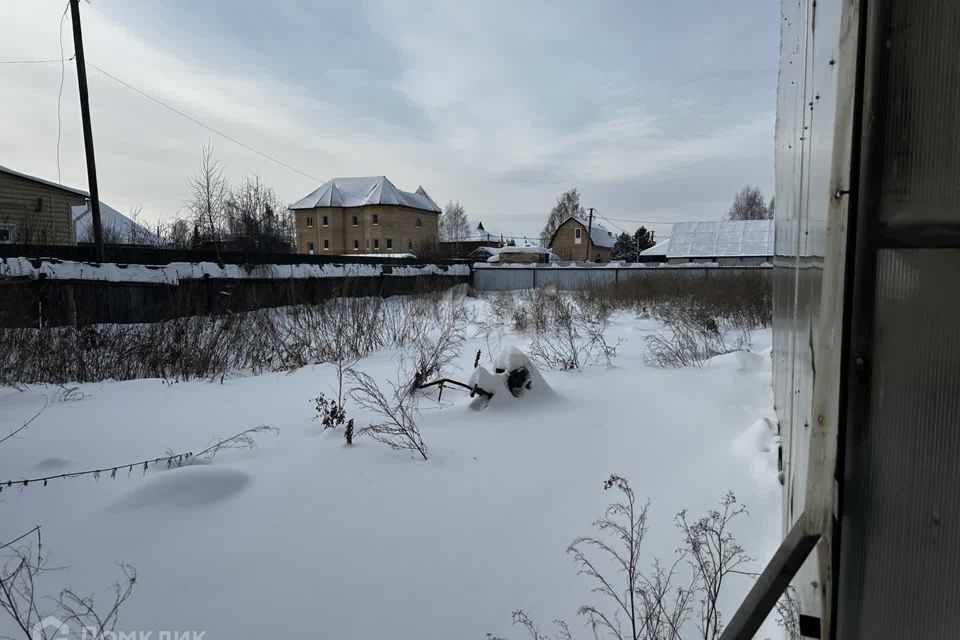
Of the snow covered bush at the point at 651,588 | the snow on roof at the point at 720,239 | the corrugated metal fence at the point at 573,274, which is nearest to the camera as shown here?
the snow covered bush at the point at 651,588

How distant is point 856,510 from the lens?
87 centimetres

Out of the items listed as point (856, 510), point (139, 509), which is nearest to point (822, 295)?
point (856, 510)

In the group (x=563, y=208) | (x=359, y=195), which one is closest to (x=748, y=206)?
(x=563, y=208)

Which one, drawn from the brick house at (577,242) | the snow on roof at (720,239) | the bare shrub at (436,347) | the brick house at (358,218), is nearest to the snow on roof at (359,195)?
the brick house at (358,218)

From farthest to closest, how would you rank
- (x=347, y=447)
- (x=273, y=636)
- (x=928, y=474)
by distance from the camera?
(x=347, y=447)
(x=273, y=636)
(x=928, y=474)

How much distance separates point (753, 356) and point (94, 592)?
21.9 ft

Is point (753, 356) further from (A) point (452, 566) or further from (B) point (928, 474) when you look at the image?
(B) point (928, 474)

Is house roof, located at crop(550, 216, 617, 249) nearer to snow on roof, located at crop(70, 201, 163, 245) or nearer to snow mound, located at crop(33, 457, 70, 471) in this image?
snow on roof, located at crop(70, 201, 163, 245)

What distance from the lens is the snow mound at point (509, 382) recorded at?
177 inches

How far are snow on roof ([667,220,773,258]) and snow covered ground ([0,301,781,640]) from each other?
104ft

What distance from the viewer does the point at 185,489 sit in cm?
259

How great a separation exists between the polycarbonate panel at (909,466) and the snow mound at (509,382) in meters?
3.67

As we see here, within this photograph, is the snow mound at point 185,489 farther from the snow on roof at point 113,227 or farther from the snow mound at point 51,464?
the snow on roof at point 113,227

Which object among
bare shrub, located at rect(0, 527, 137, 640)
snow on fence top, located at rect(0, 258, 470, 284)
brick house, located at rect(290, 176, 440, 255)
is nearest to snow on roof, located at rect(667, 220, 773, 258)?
brick house, located at rect(290, 176, 440, 255)
